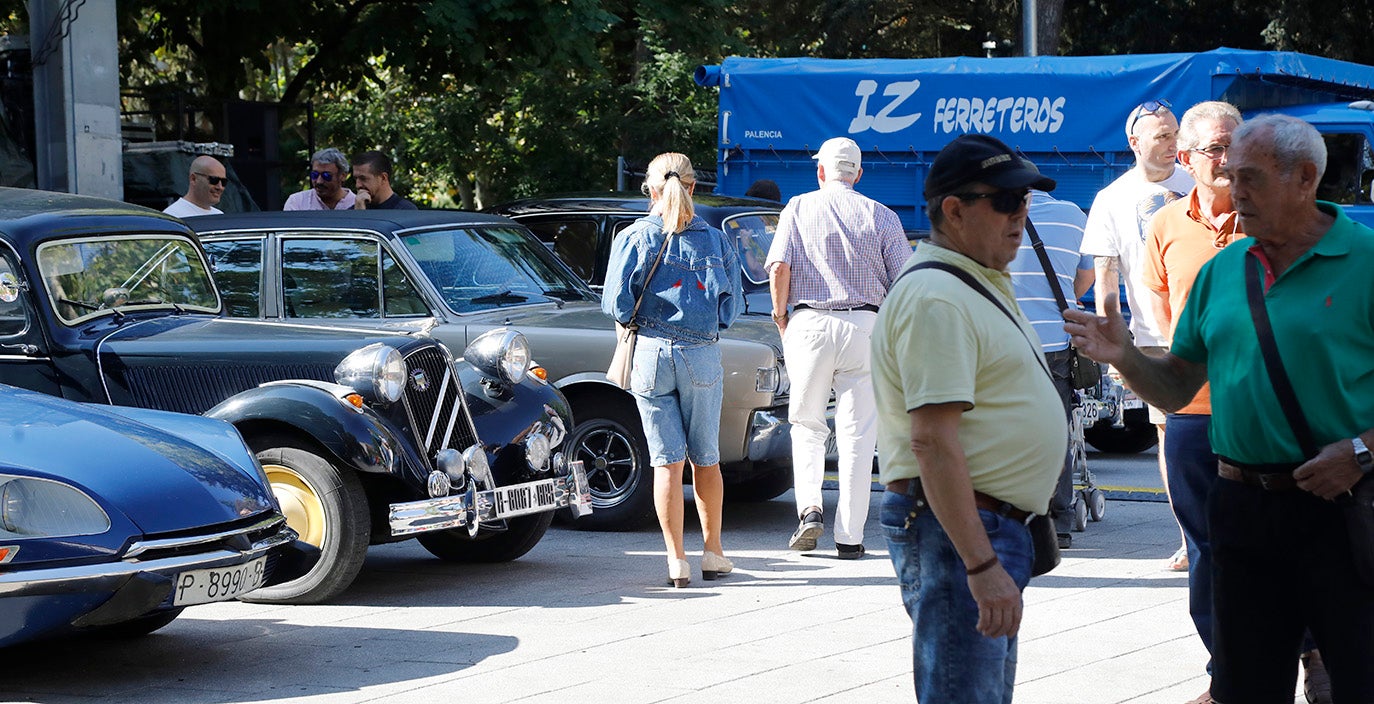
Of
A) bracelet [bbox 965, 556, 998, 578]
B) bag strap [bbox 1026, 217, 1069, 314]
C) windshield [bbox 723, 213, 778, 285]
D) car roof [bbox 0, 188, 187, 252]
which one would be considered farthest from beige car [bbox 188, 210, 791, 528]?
bracelet [bbox 965, 556, 998, 578]

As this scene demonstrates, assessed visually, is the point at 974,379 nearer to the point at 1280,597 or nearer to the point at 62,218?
the point at 1280,597

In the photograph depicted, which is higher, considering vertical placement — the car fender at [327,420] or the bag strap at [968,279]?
the bag strap at [968,279]

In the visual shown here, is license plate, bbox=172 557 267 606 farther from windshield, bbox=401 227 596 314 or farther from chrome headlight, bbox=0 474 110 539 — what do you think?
windshield, bbox=401 227 596 314

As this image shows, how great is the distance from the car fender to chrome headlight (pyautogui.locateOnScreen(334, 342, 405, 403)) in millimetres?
102

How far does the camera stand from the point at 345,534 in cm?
702

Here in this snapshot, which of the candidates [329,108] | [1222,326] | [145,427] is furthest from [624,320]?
[329,108]

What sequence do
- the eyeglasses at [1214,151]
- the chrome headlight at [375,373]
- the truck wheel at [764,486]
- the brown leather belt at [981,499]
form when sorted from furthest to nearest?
the truck wheel at [764,486]
the chrome headlight at [375,373]
the eyeglasses at [1214,151]
the brown leather belt at [981,499]

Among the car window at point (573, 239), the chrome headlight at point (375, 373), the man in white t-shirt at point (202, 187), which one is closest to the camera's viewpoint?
the chrome headlight at point (375, 373)

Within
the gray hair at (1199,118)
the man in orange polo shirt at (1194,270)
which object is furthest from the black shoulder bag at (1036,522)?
the gray hair at (1199,118)

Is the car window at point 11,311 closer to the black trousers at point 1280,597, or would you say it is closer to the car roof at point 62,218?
the car roof at point 62,218

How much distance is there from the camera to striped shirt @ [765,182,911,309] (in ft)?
26.3

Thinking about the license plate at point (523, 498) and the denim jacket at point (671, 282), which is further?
the denim jacket at point (671, 282)

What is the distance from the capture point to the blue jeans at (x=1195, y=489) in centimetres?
512

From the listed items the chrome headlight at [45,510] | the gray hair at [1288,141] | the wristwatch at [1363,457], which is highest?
the gray hair at [1288,141]
